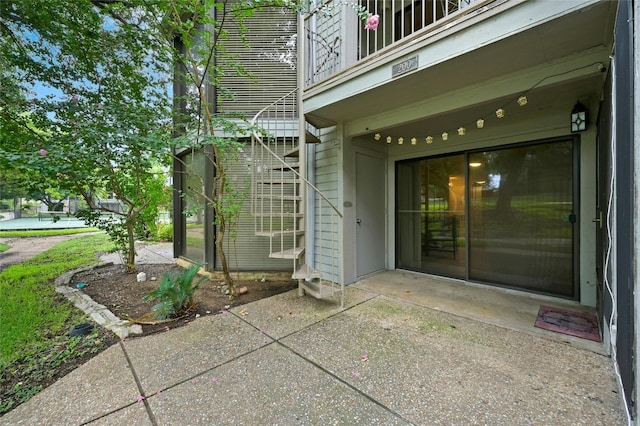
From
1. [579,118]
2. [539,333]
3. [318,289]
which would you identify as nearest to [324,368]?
[318,289]

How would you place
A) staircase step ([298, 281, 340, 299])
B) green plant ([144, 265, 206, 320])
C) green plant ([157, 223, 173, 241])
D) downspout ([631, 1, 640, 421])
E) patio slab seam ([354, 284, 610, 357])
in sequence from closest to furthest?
1. downspout ([631, 1, 640, 421])
2. patio slab seam ([354, 284, 610, 357])
3. green plant ([144, 265, 206, 320])
4. staircase step ([298, 281, 340, 299])
5. green plant ([157, 223, 173, 241])

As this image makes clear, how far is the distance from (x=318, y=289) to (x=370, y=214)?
1.69 metres

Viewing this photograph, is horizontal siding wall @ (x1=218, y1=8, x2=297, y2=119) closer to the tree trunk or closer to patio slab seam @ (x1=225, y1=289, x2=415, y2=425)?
the tree trunk

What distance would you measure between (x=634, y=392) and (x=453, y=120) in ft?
9.97

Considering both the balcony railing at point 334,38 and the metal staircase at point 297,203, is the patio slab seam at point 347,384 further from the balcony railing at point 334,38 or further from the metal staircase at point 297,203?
the balcony railing at point 334,38

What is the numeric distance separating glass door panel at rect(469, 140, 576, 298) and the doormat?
1.62ft

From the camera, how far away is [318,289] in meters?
3.09

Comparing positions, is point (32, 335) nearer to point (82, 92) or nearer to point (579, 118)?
point (82, 92)

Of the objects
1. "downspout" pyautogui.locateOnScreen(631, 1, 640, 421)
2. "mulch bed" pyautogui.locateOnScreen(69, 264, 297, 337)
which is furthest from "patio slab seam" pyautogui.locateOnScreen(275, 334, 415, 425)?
"mulch bed" pyautogui.locateOnScreen(69, 264, 297, 337)

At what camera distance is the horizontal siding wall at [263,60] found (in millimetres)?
4285

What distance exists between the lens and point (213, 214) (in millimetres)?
4258

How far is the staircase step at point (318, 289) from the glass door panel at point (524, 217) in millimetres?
2232

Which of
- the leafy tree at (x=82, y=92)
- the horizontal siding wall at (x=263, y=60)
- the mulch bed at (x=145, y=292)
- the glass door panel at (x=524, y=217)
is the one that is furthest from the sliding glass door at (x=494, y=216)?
the leafy tree at (x=82, y=92)

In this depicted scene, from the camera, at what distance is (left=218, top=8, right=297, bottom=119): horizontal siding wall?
A: 169 inches
